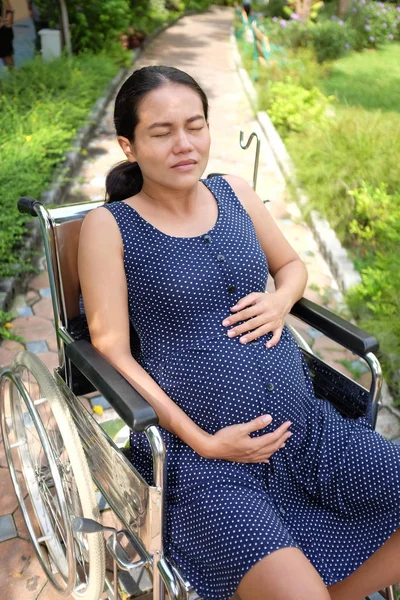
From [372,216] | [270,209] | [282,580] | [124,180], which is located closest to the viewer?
[282,580]

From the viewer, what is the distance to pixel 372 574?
1.67 m

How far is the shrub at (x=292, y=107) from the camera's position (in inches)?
277

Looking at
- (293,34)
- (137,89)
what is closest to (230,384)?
(137,89)

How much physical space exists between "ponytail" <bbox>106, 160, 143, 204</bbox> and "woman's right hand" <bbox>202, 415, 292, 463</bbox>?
0.88m

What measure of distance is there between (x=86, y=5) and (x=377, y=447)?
10.2 meters

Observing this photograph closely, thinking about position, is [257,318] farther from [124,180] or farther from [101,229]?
[124,180]

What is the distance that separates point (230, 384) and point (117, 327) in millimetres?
358

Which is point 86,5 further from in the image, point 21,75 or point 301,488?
point 301,488

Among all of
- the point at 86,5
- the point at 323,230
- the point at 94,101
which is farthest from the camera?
the point at 86,5

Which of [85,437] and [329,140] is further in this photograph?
[329,140]

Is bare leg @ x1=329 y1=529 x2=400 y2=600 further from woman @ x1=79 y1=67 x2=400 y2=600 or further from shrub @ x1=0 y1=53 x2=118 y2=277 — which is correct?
shrub @ x1=0 y1=53 x2=118 y2=277

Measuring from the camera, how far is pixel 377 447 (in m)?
1.76

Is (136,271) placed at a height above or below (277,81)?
above

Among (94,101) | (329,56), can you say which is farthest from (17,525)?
(329,56)
